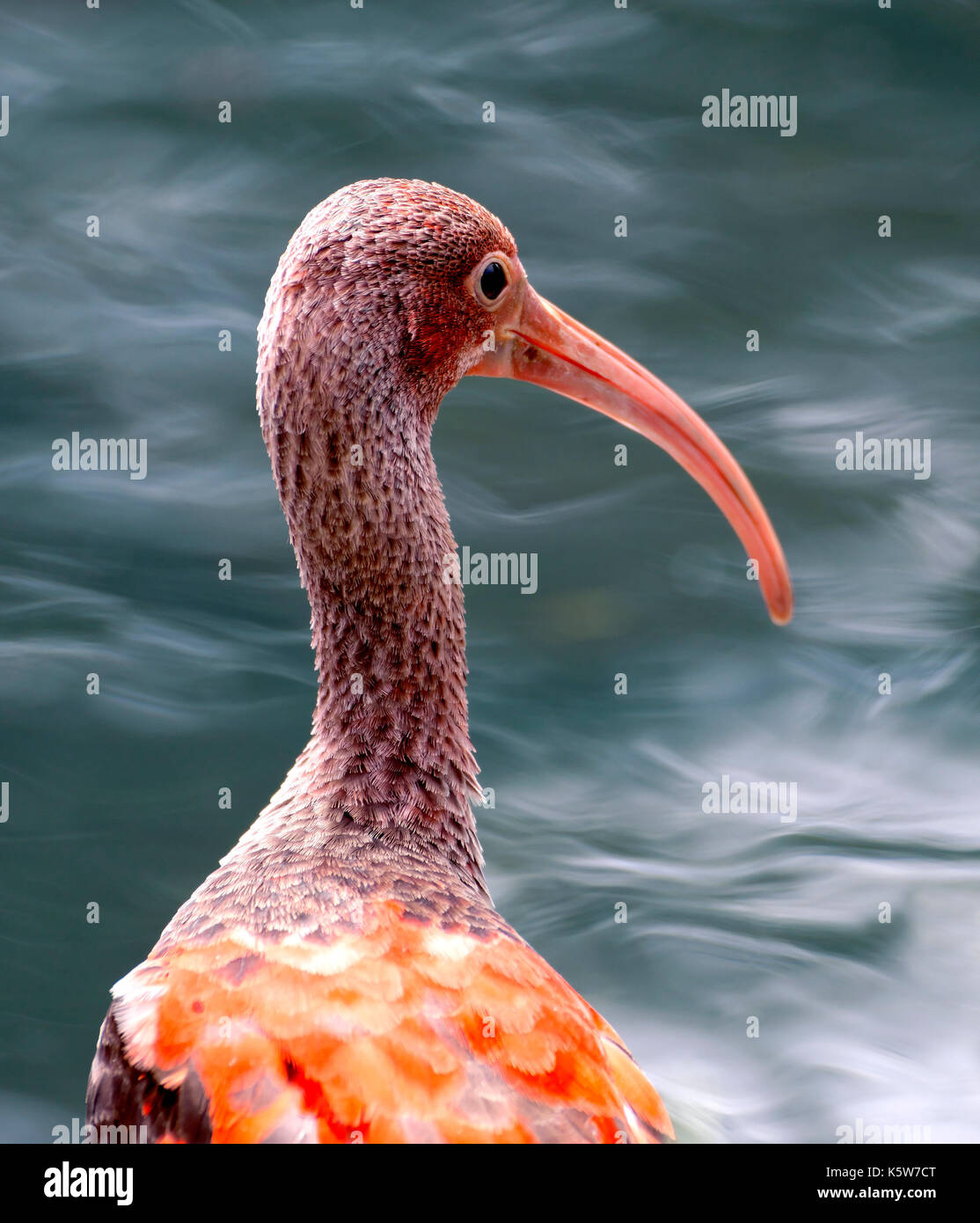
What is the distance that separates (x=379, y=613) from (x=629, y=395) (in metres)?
1.07

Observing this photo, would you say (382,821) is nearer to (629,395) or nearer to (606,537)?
(629,395)

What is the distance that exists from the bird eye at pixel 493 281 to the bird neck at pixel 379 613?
12.6 inches

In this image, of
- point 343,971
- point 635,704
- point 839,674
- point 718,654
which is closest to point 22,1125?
point 343,971

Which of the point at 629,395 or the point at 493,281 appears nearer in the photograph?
the point at 493,281

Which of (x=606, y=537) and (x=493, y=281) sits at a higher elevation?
(x=606, y=537)

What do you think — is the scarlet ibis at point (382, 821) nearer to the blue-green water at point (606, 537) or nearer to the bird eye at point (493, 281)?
the bird eye at point (493, 281)

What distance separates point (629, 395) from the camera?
166 inches

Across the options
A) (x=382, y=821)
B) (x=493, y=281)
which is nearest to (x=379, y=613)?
(x=382, y=821)

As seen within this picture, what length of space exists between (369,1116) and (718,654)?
5553 millimetres

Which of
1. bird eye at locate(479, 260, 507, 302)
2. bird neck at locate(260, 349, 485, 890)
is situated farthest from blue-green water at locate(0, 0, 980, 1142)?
bird eye at locate(479, 260, 507, 302)

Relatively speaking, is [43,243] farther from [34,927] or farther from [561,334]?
[561,334]

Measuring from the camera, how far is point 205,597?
26.8ft

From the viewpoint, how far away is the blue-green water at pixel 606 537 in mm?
6582

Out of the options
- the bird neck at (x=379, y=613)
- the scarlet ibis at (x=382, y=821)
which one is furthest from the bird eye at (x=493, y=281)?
the bird neck at (x=379, y=613)
